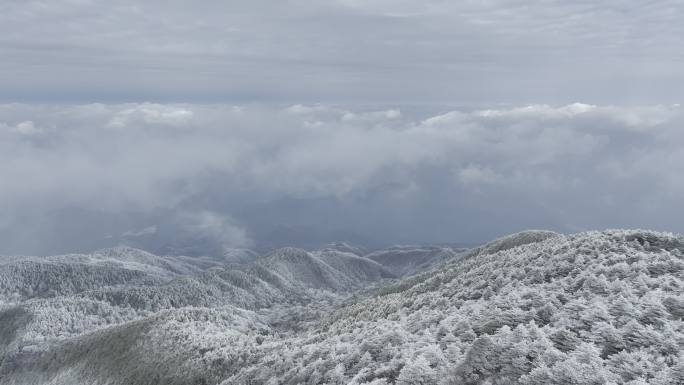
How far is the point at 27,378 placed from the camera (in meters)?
123

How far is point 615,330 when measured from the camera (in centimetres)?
2905

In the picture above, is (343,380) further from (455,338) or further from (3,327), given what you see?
(3,327)

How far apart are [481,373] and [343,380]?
999 cm

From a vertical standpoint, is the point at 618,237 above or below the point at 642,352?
below

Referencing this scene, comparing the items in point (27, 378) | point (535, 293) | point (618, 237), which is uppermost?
point (535, 293)

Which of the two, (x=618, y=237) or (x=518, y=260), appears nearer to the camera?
(x=618, y=237)

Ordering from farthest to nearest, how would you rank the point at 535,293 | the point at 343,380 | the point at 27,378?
the point at 27,378 → the point at 535,293 → the point at 343,380

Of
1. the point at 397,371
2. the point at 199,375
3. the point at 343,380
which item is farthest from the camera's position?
the point at 199,375

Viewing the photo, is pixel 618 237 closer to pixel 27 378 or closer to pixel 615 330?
pixel 615 330

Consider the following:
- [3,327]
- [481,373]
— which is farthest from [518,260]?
[3,327]

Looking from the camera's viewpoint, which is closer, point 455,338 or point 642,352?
point 642,352

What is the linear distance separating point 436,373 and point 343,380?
7700mm

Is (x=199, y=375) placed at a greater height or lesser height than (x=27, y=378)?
greater

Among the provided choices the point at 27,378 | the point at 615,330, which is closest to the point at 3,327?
the point at 27,378
